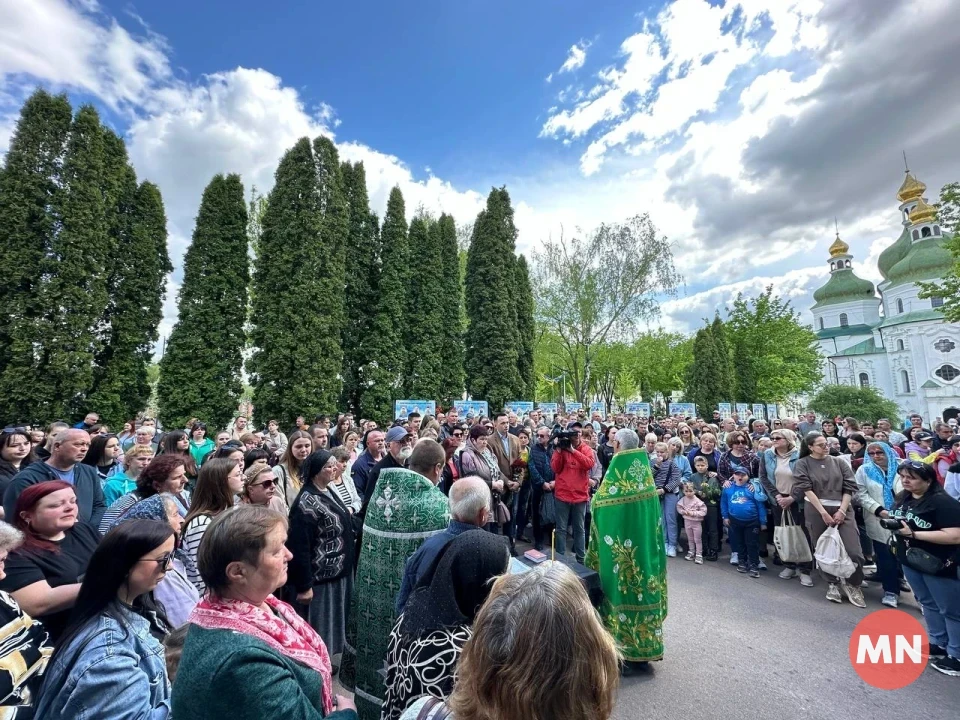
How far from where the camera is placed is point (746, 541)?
6332mm

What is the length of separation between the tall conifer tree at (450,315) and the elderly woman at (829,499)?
17.2m

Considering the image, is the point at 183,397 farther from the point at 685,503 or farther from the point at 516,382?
the point at 685,503

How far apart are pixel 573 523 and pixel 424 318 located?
16.3 metres

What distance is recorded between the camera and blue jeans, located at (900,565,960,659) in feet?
12.5

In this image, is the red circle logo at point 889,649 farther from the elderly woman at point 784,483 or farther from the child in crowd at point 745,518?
the child in crowd at point 745,518

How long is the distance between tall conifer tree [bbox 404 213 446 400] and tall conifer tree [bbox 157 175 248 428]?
288 inches

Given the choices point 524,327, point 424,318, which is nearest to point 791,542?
point 424,318

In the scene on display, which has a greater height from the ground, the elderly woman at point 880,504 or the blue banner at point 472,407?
the blue banner at point 472,407

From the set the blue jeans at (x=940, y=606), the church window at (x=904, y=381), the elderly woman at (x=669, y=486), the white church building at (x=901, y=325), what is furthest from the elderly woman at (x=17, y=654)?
the church window at (x=904, y=381)

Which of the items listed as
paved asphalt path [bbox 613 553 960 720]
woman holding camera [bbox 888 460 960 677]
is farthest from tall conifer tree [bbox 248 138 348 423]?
woman holding camera [bbox 888 460 960 677]

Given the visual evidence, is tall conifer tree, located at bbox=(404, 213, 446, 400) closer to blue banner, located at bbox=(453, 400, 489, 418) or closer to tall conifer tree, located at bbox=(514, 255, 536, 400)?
blue banner, located at bbox=(453, 400, 489, 418)

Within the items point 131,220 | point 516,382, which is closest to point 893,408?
point 516,382

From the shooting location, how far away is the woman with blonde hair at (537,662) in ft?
3.32

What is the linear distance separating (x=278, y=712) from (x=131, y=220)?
65.8ft
